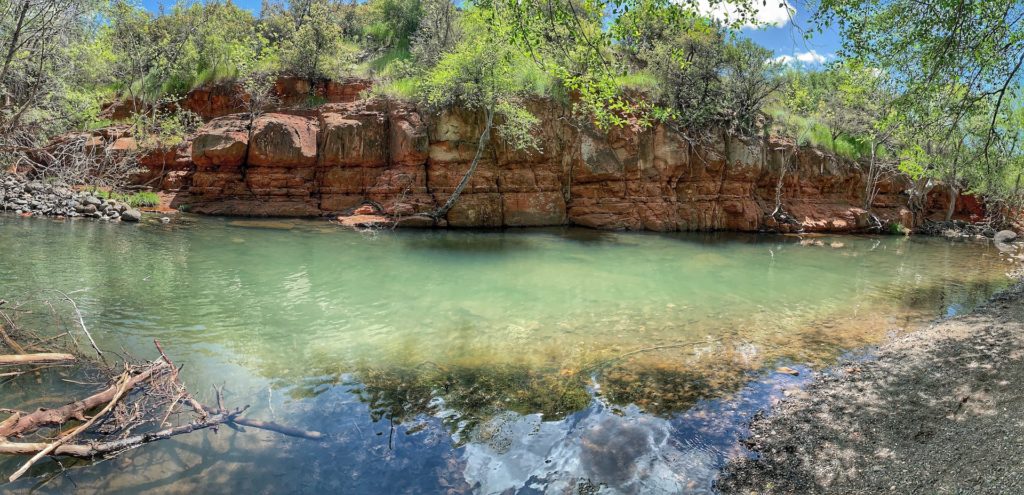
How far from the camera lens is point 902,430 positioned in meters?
4.68

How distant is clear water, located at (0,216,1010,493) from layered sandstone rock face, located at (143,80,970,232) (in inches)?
249

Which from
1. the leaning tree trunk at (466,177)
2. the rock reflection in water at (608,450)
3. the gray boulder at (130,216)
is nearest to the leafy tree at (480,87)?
the leaning tree trunk at (466,177)

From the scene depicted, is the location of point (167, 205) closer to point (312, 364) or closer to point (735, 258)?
point (312, 364)

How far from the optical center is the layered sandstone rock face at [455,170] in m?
22.5

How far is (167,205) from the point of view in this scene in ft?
74.1

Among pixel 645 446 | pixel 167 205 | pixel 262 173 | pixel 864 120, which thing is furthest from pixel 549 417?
pixel 864 120

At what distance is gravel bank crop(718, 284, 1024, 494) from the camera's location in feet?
12.5

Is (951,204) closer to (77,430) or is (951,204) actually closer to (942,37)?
(942,37)

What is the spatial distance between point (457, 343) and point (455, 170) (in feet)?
52.2

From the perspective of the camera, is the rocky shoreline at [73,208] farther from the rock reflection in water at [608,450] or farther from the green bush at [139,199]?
the rock reflection in water at [608,450]

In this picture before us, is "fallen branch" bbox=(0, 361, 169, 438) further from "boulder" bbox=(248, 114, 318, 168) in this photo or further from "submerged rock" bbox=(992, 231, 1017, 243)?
"submerged rock" bbox=(992, 231, 1017, 243)

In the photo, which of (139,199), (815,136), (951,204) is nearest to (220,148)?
(139,199)

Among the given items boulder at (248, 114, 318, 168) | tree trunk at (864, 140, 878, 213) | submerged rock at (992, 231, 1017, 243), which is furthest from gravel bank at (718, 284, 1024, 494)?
submerged rock at (992, 231, 1017, 243)

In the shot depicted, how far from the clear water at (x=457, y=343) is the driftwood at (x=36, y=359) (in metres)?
0.26
